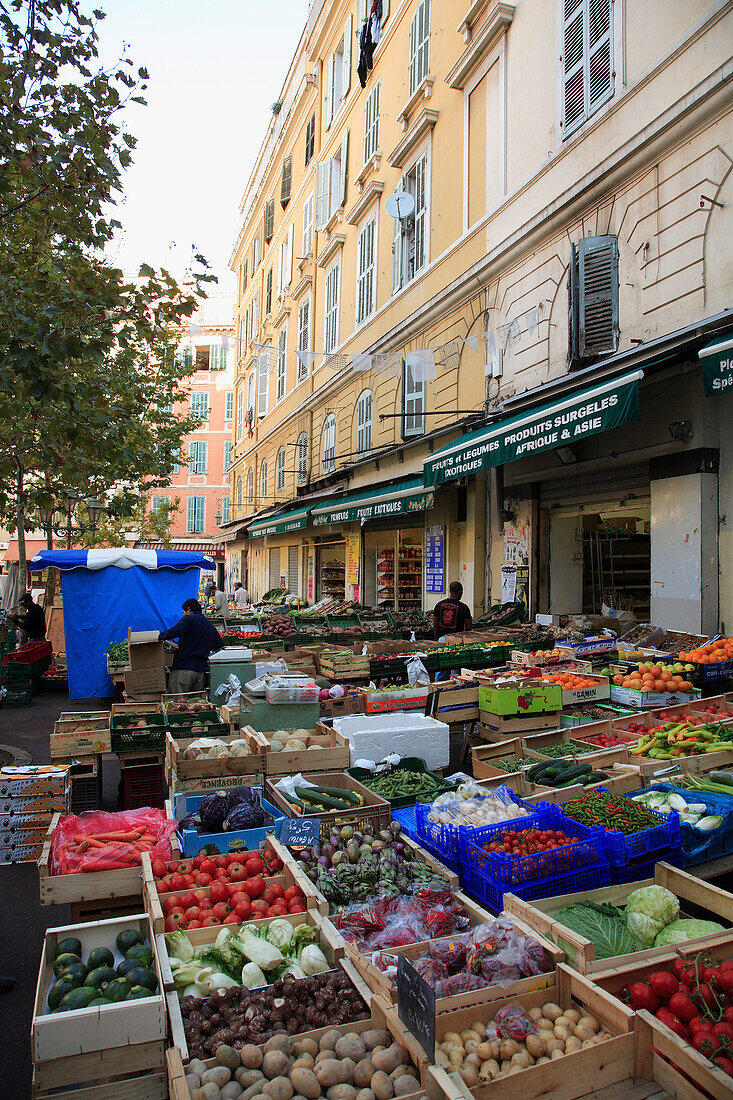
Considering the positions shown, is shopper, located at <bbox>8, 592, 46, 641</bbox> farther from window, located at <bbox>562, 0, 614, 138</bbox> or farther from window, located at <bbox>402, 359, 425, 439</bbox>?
window, located at <bbox>562, 0, 614, 138</bbox>

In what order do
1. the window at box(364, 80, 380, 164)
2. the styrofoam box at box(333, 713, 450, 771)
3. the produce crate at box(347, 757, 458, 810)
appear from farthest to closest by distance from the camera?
the window at box(364, 80, 380, 164)
the styrofoam box at box(333, 713, 450, 771)
the produce crate at box(347, 757, 458, 810)

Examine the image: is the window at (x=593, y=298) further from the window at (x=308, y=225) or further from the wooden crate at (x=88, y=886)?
the window at (x=308, y=225)

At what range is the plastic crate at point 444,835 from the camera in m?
3.96

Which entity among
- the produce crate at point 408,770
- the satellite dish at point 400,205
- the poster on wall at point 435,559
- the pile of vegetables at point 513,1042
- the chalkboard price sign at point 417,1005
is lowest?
the pile of vegetables at point 513,1042

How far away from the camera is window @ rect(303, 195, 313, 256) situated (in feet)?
80.1

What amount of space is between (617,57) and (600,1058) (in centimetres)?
1088

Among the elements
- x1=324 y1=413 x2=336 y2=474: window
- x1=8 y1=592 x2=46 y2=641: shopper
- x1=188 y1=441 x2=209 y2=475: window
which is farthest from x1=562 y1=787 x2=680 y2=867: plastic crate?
x1=188 y1=441 x2=209 y2=475: window

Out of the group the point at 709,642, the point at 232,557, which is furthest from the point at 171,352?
the point at 232,557

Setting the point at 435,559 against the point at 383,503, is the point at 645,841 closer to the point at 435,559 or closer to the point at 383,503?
the point at 383,503

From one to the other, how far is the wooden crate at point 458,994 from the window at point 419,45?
54.7ft

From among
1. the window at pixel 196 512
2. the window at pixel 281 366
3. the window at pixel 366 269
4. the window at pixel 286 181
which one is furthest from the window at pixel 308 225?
the window at pixel 196 512

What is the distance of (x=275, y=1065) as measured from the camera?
7.73 feet

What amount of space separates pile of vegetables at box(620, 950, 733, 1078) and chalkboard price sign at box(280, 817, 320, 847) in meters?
1.83

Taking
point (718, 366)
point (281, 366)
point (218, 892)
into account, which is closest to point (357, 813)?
point (218, 892)
